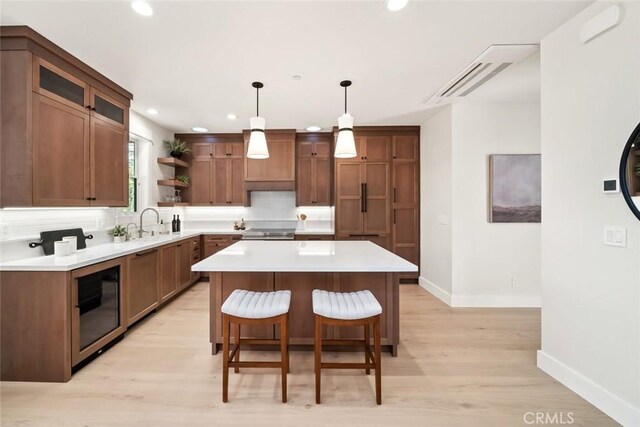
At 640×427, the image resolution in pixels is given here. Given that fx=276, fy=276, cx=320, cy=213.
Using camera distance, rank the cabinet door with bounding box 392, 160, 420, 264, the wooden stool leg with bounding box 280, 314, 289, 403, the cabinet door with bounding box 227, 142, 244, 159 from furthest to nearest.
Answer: the cabinet door with bounding box 227, 142, 244, 159
the cabinet door with bounding box 392, 160, 420, 264
the wooden stool leg with bounding box 280, 314, 289, 403

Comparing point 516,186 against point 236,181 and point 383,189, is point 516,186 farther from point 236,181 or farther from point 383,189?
point 236,181

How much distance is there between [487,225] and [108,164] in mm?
4331

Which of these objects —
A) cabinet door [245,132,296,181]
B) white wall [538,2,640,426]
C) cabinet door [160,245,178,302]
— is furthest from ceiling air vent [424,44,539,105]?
cabinet door [160,245,178,302]

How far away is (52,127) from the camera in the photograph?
7.11ft

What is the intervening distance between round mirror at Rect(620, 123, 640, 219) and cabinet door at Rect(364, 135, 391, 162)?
3.04 meters

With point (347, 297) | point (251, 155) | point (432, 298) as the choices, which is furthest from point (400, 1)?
point (432, 298)

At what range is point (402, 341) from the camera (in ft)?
8.64

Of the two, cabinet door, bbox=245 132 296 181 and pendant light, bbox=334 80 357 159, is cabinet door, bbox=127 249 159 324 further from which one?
pendant light, bbox=334 80 357 159

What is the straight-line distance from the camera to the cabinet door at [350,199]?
4465 millimetres

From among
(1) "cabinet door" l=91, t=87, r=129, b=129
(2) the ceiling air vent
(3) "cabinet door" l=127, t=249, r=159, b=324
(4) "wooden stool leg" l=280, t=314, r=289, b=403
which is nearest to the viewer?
(4) "wooden stool leg" l=280, t=314, r=289, b=403

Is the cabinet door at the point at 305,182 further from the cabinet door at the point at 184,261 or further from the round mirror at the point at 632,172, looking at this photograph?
the round mirror at the point at 632,172

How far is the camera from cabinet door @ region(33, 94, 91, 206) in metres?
2.07

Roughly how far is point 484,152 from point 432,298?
2.05 m

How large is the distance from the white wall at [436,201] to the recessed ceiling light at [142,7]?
3.27m
